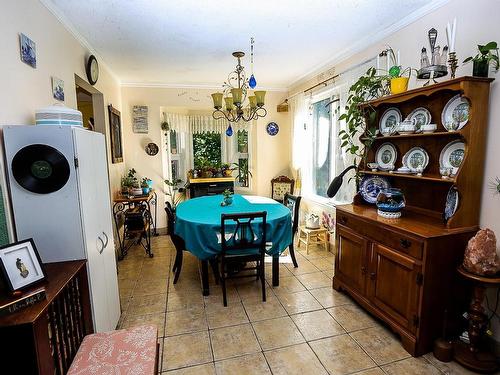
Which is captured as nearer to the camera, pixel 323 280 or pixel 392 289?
pixel 392 289

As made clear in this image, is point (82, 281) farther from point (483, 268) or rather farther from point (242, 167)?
point (242, 167)

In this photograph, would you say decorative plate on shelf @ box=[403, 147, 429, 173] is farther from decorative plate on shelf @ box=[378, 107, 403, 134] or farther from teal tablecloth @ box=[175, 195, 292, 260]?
teal tablecloth @ box=[175, 195, 292, 260]

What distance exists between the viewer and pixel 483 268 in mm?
1703

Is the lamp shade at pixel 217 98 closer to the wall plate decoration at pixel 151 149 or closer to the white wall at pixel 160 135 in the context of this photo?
the white wall at pixel 160 135

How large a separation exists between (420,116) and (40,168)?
269cm

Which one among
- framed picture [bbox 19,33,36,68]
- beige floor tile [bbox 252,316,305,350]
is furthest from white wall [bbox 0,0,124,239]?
beige floor tile [bbox 252,316,305,350]

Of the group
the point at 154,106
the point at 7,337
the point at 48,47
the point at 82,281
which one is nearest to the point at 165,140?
the point at 154,106

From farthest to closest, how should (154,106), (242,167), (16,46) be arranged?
1. (242,167)
2. (154,106)
3. (16,46)

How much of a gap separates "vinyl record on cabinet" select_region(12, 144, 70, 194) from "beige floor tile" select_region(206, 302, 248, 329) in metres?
1.58

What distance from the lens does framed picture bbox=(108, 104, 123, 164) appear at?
3723 millimetres

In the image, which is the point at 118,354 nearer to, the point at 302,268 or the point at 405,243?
the point at 405,243

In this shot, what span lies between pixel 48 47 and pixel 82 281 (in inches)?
67.8

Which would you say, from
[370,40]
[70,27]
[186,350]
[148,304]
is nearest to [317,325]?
[186,350]

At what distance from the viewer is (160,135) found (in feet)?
15.1
